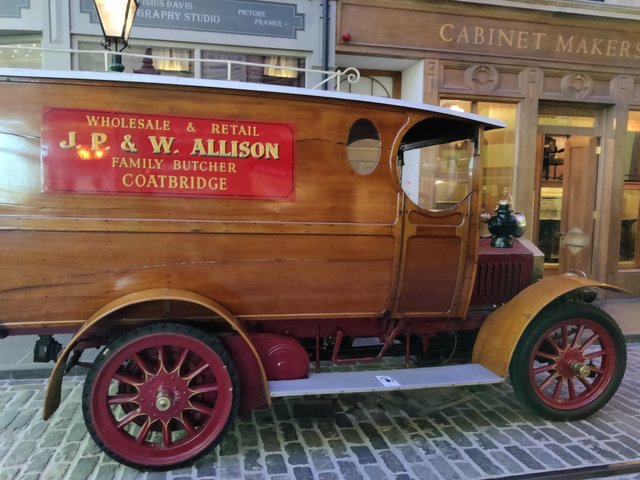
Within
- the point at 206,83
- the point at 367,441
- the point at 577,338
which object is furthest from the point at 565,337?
the point at 206,83

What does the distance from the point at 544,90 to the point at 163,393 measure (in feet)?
23.6

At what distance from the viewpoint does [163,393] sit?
10.3 ft

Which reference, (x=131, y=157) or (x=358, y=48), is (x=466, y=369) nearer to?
(x=131, y=157)

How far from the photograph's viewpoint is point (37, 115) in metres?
2.88

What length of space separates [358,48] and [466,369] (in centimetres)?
499

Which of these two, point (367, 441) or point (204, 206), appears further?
point (367, 441)

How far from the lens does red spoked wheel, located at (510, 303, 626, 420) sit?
3.75 meters

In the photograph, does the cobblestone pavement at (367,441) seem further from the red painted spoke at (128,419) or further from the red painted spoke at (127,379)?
the red painted spoke at (127,379)

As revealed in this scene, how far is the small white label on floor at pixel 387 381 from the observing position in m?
3.35

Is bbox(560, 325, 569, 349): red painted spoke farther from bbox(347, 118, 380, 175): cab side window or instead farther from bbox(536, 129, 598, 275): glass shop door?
bbox(536, 129, 598, 275): glass shop door

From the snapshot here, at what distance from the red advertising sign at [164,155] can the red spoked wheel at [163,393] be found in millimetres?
916

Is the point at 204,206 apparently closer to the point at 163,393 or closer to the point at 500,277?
the point at 163,393

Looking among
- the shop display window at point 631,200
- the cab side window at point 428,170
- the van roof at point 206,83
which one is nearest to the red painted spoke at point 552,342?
the van roof at point 206,83

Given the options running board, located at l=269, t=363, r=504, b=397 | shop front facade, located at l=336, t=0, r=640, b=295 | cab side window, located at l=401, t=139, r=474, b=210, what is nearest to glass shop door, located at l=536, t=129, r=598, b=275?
shop front facade, located at l=336, t=0, r=640, b=295
